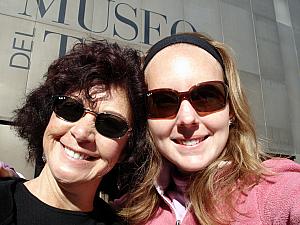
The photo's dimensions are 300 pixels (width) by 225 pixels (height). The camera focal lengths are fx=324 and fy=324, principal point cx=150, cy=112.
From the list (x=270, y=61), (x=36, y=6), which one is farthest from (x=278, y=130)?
(x=36, y=6)

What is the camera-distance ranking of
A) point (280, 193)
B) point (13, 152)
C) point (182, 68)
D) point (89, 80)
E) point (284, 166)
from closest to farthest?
1. point (280, 193)
2. point (284, 166)
3. point (182, 68)
4. point (89, 80)
5. point (13, 152)

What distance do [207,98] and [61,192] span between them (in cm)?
88

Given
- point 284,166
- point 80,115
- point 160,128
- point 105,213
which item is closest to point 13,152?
point 105,213

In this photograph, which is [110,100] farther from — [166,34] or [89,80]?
[166,34]

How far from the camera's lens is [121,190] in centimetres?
210

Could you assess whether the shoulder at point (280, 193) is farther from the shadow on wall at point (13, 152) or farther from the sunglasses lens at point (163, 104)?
the shadow on wall at point (13, 152)

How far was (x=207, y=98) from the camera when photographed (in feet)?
5.41

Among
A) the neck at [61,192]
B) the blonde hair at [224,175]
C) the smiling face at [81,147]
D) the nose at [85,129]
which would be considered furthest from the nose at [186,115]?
the neck at [61,192]

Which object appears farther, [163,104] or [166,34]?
[166,34]

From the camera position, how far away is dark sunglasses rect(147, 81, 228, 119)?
5.40ft

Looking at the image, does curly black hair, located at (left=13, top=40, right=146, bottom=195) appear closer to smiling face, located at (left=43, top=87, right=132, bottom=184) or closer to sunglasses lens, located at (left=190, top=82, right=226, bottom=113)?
smiling face, located at (left=43, top=87, right=132, bottom=184)

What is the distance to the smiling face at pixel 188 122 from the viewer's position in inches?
63.1

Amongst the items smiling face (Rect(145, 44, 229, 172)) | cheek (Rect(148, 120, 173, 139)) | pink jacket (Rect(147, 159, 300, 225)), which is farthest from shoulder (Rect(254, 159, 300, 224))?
cheek (Rect(148, 120, 173, 139))

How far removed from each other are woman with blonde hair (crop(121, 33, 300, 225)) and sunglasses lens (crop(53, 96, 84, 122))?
15.1 inches
